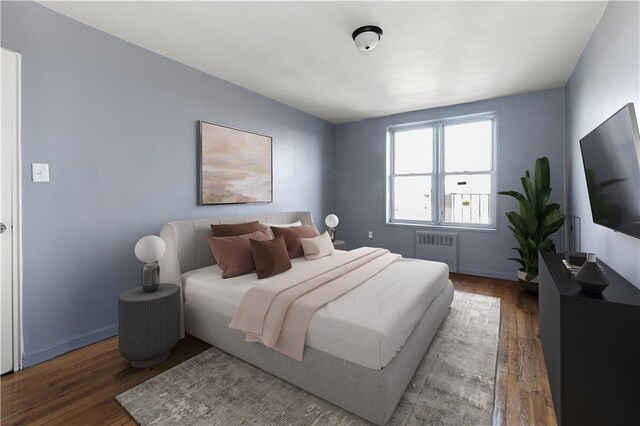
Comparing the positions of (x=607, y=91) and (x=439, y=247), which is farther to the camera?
(x=439, y=247)

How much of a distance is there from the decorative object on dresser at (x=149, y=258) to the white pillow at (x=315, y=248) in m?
1.46

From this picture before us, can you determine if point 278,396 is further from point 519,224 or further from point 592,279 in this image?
point 519,224

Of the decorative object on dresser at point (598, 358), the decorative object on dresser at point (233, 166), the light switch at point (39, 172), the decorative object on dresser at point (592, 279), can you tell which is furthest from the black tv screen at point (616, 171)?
the light switch at point (39, 172)

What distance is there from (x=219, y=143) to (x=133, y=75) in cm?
102

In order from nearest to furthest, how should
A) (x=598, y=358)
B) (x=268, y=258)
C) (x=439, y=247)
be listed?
(x=598, y=358)
(x=268, y=258)
(x=439, y=247)

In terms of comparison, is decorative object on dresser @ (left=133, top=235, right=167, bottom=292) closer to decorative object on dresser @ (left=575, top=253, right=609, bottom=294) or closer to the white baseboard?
the white baseboard

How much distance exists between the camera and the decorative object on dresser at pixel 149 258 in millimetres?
2193

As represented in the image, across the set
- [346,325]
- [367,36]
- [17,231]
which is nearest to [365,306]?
[346,325]

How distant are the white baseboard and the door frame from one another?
0.06 metres

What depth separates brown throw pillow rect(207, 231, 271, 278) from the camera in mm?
2568

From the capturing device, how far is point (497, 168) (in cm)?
420

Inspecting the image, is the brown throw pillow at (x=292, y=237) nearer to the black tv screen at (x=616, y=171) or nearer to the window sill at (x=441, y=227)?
the window sill at (x=441, y=227)

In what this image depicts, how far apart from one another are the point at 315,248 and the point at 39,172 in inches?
94.6

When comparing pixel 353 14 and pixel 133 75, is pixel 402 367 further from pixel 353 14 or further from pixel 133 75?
pixel 133 75
